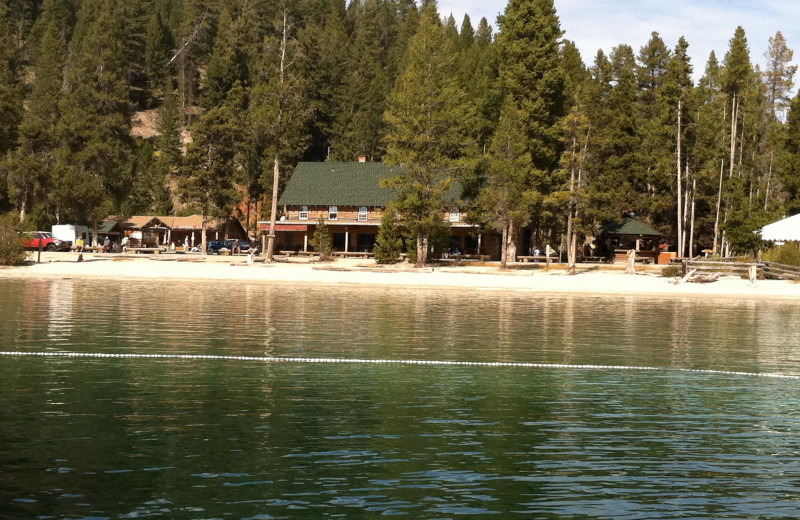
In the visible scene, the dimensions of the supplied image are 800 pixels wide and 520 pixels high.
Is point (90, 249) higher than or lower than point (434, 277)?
higher

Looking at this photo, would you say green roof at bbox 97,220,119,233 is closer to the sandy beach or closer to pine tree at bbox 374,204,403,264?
the sandy beach

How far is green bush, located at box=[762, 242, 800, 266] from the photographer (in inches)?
2095

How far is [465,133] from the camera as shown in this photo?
8275 centimetres

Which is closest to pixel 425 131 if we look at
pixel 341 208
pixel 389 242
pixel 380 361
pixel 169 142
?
pixel 389 242

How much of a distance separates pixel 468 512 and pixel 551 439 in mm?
3570

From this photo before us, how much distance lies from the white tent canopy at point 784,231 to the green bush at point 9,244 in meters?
43.3

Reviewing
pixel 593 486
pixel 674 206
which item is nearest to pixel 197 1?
pixel 674 206

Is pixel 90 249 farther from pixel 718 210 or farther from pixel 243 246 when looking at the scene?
pixel 718 210

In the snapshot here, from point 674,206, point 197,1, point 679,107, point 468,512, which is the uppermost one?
point 197,1

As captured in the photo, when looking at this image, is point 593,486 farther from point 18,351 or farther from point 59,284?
point 59,284

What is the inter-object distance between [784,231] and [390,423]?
4320 cm

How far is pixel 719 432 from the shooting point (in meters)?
12.9

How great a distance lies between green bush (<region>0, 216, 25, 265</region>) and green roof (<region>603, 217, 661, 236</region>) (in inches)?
2022

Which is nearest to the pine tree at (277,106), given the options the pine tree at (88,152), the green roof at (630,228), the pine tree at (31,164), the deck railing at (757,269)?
the pine tree at (88,152)
